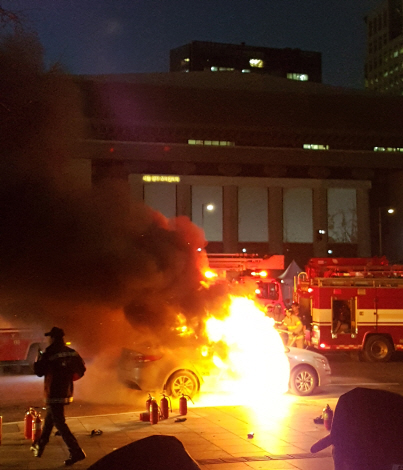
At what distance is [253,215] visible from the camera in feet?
133

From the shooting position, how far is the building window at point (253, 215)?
4050cm

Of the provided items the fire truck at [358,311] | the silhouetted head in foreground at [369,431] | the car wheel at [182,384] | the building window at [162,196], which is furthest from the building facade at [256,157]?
the silhouetted head in foreground at [369,431]

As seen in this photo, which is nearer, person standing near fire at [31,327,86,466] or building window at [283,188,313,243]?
person standing near fire at [31,327,86,466]

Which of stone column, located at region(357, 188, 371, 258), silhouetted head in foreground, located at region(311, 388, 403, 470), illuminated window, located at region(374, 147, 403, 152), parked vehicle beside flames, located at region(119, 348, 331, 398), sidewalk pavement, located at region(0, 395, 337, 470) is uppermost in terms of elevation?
illuminated window, located at region(374, 147, 403, 152)

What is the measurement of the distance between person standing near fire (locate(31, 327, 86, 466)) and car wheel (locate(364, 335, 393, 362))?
42.0 feet

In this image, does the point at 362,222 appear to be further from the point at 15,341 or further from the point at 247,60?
the point at 247,60

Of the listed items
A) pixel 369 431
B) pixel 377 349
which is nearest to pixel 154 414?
pixel 369 431

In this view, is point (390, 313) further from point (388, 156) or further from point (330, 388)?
point (388, 156)

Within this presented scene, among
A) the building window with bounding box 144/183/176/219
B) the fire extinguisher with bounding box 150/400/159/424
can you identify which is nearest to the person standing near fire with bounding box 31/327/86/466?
the fire extinguisher with bounding box 150/400/159/424

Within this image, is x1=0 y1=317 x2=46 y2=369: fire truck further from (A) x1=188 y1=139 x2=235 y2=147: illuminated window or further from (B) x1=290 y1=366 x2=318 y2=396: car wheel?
(A) x1=188 y1=139 x2=235 y2=147: illuminated window

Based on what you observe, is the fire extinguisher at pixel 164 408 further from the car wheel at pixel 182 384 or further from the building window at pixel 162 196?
the building window at pixel 162 196

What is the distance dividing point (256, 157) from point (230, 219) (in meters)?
4.43

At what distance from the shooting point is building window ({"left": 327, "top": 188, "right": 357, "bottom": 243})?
41719 mm

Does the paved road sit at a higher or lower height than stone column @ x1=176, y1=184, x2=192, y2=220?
lower
